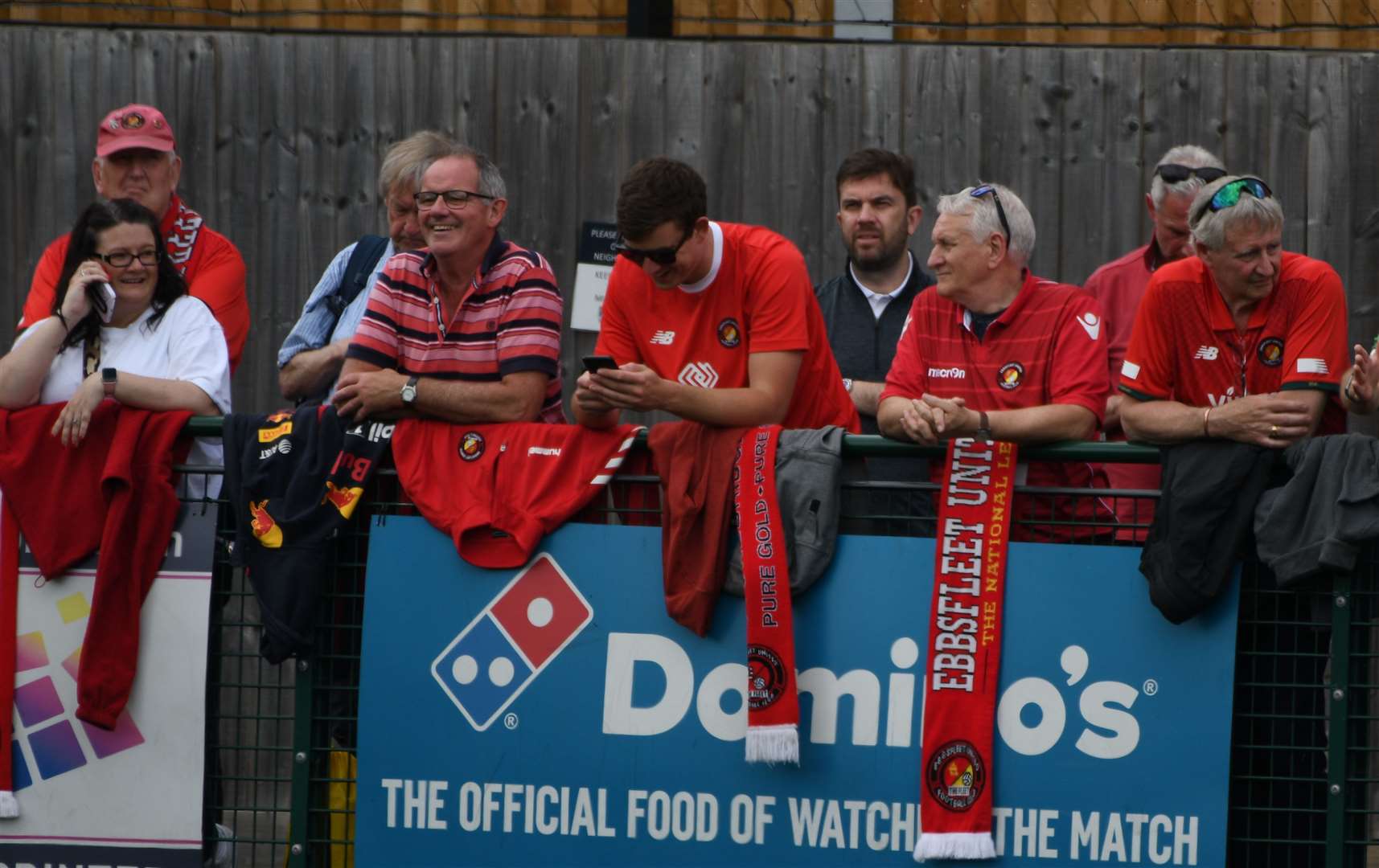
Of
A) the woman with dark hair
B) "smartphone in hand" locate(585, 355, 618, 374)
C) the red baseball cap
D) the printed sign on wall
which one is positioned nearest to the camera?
"smartphone in hand" locate(585, 355, 618, 374)

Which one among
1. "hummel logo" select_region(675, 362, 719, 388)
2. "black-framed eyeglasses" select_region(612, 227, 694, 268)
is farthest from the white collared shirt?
"black-framed eyeglasses" select_region(612, 227, 694, 268)

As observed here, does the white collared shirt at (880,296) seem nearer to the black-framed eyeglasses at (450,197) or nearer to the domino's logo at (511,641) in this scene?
the black-framed eyeglasses at (450,197)

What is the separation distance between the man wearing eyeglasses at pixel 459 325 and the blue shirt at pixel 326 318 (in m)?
0.79

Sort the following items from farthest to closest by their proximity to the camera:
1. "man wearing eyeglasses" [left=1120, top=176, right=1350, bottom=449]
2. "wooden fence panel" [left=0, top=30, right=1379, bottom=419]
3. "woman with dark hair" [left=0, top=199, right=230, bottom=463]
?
"wooden fence panel" [left=0, top=30, right=1379, bottom=419], "woman with dark hair" [left=0, top=199, right=230, bottom=463], "man wearing eyeglasses" [left=1120, top=176, right=1350, bottom=449]

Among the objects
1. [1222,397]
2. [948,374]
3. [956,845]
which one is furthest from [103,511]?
[1222,397]

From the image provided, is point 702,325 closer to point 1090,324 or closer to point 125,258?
point 1090,324

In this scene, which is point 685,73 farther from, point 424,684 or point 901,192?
point 424,684

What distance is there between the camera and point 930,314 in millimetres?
5316

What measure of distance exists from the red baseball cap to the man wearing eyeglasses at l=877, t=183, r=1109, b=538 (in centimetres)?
298

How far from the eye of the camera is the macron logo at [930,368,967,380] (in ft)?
17.0

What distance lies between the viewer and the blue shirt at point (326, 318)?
6302mm

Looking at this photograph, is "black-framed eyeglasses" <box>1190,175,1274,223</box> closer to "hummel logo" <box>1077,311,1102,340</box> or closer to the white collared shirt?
"hummel logo" <box>1077,311,1102,340</box>

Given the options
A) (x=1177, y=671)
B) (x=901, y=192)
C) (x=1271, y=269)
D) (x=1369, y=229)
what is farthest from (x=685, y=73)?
(x=1177, y=671)

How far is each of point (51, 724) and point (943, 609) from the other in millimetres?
2716
